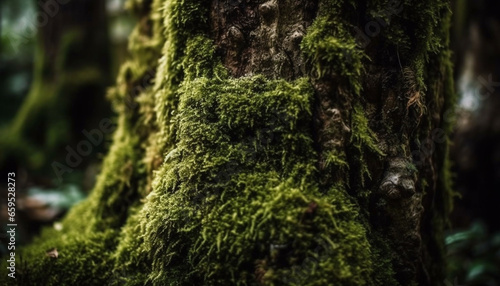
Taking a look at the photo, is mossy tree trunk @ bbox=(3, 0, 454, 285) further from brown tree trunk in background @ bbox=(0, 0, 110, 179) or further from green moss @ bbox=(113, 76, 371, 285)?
brown tree trunk in background @ bbox=(0, 0, 110, 179)

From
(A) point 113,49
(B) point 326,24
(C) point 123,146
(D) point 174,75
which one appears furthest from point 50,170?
(B) point 326,24

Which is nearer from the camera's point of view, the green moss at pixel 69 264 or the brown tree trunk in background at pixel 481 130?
the green moss at pixel 69 264

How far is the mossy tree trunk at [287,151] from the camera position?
167 centimetres

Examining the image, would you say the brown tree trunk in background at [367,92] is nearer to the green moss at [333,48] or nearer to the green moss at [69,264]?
the green moss at [333,48]

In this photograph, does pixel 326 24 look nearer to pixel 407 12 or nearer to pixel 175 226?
pixel 407 12

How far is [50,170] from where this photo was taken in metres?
5.66
